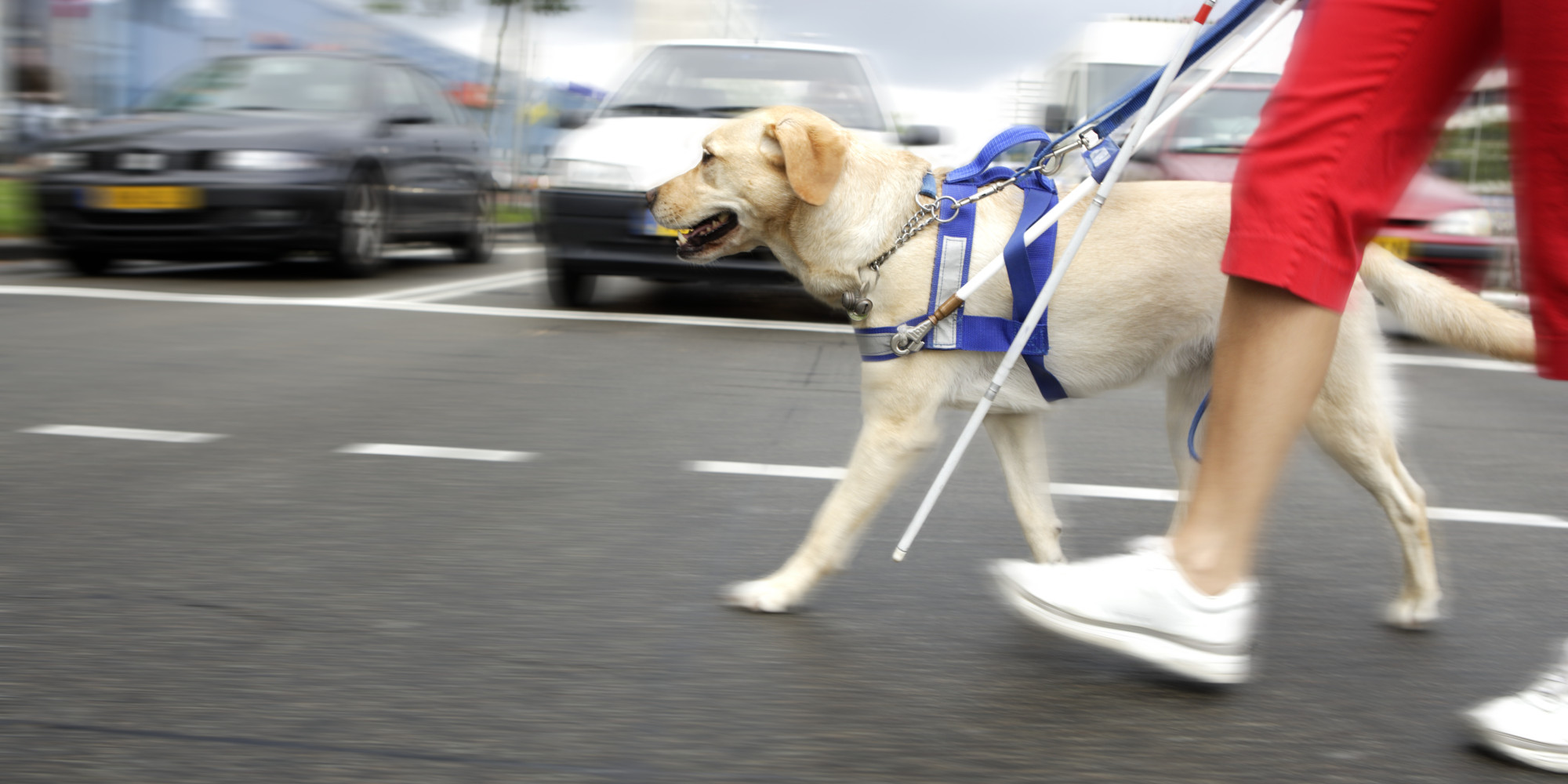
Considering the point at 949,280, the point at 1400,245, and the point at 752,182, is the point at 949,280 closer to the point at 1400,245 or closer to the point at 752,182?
the point at 752,182

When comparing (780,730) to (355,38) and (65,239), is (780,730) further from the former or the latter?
(355,38)

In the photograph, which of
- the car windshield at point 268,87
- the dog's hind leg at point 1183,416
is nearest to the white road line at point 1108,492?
the dog's hind leg at point 1183,416

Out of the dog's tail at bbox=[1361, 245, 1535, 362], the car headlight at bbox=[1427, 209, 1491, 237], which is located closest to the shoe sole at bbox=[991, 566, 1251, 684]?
the dog's tail at bbox=[1361, 245, 1535, 362]

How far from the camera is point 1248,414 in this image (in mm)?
2418

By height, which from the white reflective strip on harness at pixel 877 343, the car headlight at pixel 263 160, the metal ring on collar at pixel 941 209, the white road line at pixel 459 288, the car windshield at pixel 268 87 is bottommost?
the white road line at pixel 459 288

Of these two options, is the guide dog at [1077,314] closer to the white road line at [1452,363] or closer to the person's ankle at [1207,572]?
the person's ankle at [1207,572]

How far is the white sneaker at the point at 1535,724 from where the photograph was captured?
2.22 metres

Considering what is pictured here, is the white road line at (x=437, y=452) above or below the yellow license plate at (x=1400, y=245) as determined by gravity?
below

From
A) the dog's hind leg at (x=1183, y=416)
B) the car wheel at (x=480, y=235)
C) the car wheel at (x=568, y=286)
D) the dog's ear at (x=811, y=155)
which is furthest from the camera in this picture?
the car wheel at (x=480, y=235)

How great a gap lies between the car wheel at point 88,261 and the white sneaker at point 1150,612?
8.99 meters

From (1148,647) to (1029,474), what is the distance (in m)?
0.82

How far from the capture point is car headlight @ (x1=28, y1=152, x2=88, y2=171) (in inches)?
372

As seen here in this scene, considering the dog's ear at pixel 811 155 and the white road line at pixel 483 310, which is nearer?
the dog's ear at pixel 811 155

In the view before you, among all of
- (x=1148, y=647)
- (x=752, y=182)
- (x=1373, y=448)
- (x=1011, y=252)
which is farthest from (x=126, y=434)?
(x=1373, y=448)
